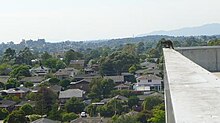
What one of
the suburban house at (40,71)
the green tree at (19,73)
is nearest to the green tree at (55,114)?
the green tree at (19,73)

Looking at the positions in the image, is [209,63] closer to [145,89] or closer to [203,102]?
[203,102]

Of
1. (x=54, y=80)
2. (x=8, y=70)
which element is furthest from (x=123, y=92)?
(x=8, y=70)

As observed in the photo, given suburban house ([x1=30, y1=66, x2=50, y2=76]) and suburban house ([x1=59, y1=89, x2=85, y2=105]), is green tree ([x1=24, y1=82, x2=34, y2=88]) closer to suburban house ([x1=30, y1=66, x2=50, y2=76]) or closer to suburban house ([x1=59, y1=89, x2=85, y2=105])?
suburban house ([x1=59, y1=89, x2=85, y2=105])

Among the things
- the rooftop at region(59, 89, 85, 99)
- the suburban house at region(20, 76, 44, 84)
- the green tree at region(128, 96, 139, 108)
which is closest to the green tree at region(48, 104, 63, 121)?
the green tree at region(128, 96, 139, 108)

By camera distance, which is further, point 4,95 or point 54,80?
point 54,80

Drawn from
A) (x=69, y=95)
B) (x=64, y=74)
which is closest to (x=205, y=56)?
(x=69, y=95)

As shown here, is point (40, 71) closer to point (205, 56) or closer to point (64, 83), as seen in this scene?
point (64, 83)

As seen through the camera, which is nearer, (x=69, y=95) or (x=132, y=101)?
(x=132, y=101)

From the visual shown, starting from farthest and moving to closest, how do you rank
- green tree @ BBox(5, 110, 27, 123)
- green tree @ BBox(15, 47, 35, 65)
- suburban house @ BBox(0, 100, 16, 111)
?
green tree @ BBox(15, 47, 35, 65) → suburban house @ BBox(0, 100, 16, 111) → green tree @ BBox(5, 110, 27, 123)

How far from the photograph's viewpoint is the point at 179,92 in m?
1.47

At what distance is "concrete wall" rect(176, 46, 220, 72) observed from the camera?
466 centimetres

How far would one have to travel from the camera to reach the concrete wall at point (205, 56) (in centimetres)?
466

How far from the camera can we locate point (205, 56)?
4.72 m

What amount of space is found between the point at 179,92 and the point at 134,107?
21021 mm
